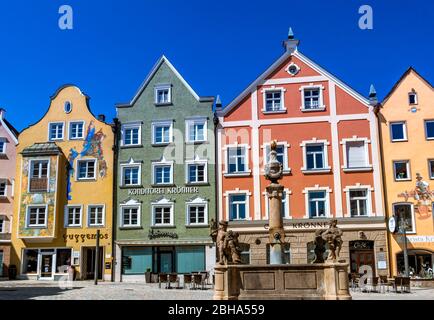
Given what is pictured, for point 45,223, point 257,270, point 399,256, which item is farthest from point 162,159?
point 257,270

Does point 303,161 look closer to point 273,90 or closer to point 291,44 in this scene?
point 273,90

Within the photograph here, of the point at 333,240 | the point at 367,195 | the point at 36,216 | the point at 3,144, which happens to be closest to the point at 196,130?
the point at 367,195

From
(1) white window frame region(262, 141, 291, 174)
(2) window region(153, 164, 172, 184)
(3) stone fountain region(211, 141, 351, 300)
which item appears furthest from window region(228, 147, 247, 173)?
(3) stone fountain region(211, 141, 351, 300)

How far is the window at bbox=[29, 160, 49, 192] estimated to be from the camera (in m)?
34.9

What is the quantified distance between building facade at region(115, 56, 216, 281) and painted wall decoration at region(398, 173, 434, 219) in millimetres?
12396

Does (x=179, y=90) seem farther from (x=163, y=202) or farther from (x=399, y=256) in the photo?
(x=399, y=256)

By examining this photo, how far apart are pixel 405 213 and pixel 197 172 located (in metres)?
13.5

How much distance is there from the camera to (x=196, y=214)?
3300 cm

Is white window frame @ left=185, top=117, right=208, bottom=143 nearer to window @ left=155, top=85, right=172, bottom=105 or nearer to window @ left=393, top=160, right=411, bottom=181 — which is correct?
window @ left=155, top=85, right=172, bottom=105

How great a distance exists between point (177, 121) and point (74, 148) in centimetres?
771

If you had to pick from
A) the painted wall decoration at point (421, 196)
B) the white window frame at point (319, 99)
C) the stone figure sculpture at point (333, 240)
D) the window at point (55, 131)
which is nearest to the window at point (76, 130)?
the window at point (55, 131)

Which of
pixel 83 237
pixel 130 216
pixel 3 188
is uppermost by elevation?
pixel 3 188

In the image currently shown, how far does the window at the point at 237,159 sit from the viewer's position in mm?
32969

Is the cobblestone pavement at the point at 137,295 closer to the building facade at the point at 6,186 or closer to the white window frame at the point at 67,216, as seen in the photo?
the white window frame at the point at 67,216
